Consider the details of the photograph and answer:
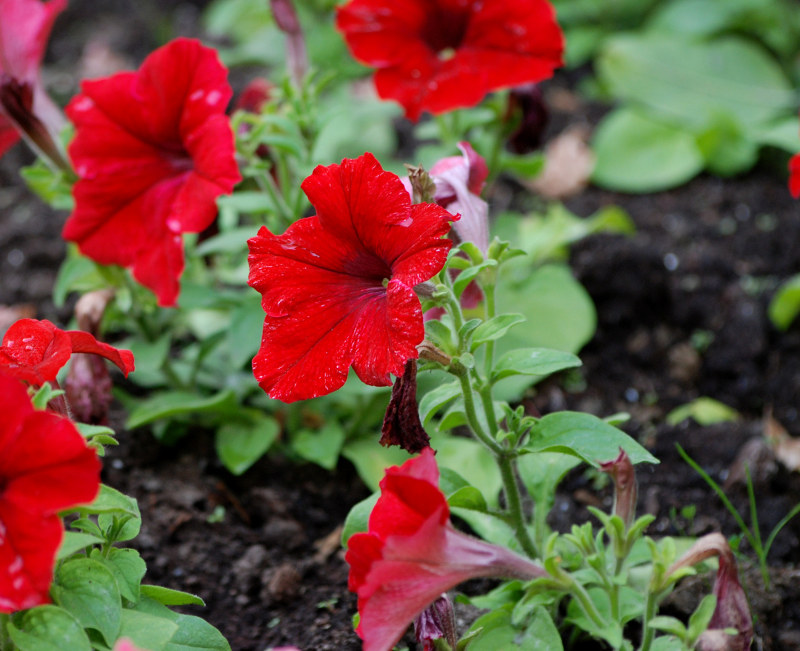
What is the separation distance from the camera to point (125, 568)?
43.9 inches

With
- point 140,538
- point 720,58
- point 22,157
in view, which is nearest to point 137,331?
point 140,538

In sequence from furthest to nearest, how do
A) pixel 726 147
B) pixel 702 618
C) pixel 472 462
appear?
pixel 726 147, pixel 472 462, pixel 702 618

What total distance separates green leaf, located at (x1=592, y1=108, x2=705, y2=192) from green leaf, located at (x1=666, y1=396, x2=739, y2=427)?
1066 mm

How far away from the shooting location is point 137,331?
189 centimetres

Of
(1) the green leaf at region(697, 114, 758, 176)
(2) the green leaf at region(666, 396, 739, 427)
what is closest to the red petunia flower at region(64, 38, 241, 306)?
(2) the green leaf at region(666, 396, 739, 427)

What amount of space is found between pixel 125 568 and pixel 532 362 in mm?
621

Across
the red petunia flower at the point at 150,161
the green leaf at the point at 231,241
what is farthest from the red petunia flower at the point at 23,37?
the green leaf at the point at 231,241

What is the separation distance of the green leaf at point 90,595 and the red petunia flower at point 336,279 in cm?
31

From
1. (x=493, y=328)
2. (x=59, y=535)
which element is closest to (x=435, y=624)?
(x=493, y=328)

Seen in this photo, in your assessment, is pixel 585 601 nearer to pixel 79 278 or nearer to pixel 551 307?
pixel 551 307

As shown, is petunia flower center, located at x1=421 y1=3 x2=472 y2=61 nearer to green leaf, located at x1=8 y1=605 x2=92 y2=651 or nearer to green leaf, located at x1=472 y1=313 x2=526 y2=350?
green leaf, located at x1=472 y1=313 x2=526 y2=350

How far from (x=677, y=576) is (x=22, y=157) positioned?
115 inches

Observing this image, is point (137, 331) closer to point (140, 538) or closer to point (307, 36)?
point (140, 538)

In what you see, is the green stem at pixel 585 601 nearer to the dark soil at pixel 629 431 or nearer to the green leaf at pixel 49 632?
the dark soil at pixel 629 431
